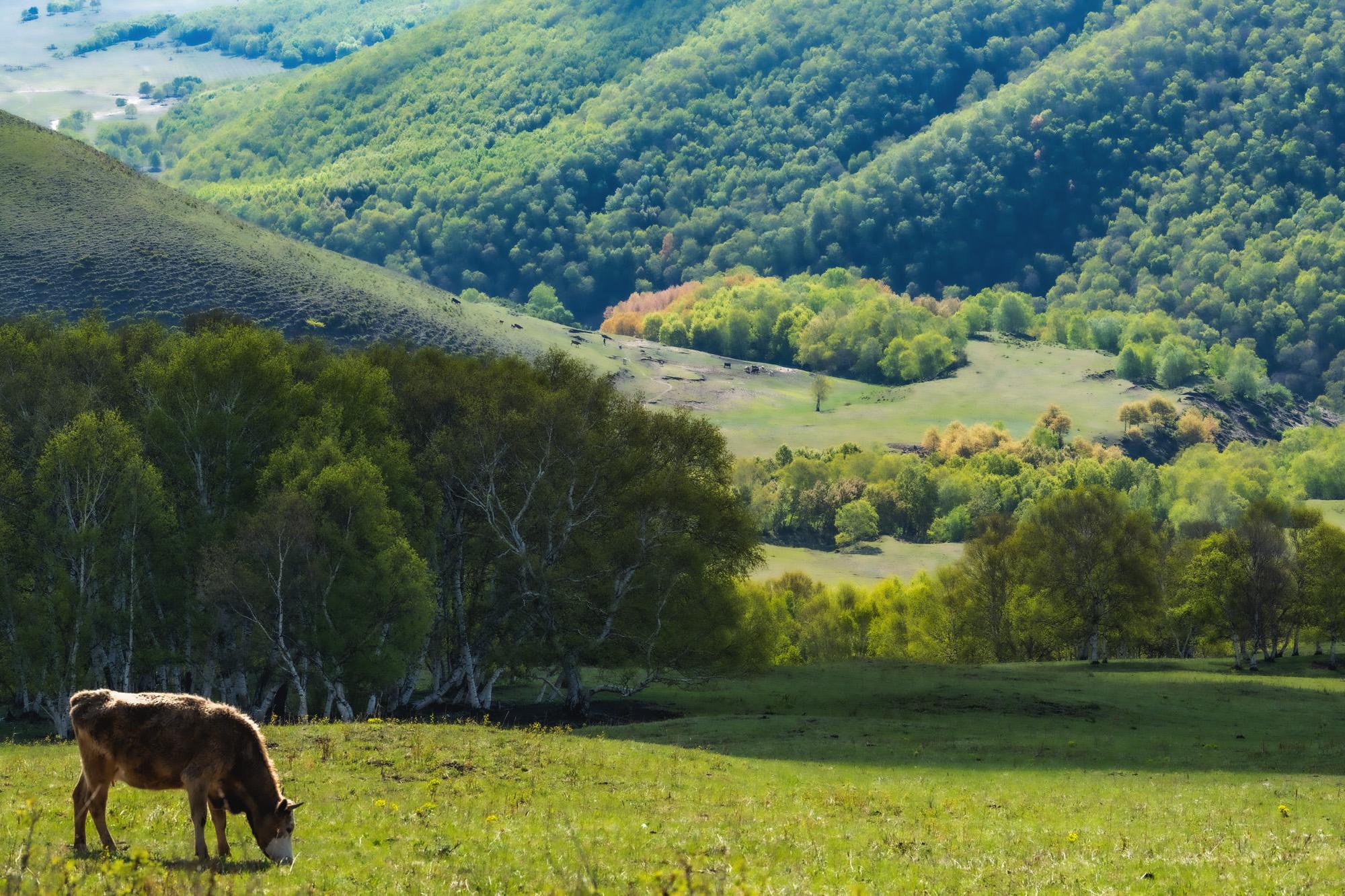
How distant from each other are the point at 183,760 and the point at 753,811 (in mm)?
12287

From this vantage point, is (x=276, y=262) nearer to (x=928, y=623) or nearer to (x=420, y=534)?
(x=928, y=623)

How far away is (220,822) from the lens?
19453mm

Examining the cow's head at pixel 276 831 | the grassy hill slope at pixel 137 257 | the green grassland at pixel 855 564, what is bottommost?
the green grassland at pixel 855 564

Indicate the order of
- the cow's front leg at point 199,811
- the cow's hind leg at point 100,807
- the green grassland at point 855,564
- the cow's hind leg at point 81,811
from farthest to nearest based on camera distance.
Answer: the green grassland at point 855,564, the cow's hind leg at point 81,811, the cow's hind leg at point 100,807, the cow's front leg at point 199,811

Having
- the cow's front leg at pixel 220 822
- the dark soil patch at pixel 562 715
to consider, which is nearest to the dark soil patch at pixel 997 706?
the dark soil patch at pixel 562 715

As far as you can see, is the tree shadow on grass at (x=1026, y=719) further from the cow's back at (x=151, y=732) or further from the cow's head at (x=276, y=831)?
the cow's back at (x=151, y=732)

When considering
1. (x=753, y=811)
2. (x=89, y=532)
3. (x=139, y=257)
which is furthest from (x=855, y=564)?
(x=753, y=811)

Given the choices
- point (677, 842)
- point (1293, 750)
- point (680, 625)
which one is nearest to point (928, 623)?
point (680, 625)

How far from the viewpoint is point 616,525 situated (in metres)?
60.6

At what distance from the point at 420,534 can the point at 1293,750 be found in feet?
117

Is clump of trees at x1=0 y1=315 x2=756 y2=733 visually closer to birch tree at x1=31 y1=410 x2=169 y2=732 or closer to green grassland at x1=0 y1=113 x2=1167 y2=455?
birch tree at x1=31 y1=410 x2=169 y2=732

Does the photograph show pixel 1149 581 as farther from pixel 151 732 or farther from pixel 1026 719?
pixel 151 732

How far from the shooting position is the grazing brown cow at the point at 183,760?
739 inches

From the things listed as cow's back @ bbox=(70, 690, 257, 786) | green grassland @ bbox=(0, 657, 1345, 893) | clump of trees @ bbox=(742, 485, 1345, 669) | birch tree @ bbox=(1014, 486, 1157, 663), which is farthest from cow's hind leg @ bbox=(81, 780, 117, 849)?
birch tree @ bbox=(1014, 486, 1157, 663)
